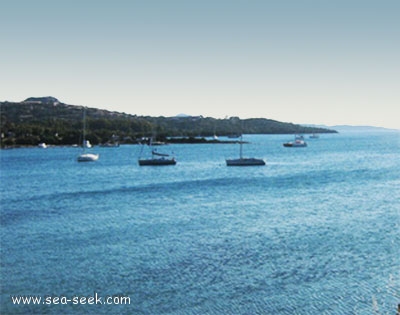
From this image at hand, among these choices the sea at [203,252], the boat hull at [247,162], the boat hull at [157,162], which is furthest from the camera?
the boat hull at [157,162]

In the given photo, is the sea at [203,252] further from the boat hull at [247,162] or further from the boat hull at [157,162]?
the boat hull at [157,162]

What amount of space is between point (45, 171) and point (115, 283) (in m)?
67.5

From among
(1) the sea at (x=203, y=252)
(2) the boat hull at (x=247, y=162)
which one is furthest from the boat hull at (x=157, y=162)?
(1) the sea at (x=203, y=252)

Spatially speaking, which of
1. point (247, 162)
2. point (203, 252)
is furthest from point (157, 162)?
point (203, 252)

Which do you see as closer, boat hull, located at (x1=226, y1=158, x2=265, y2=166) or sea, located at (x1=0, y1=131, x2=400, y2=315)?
sea, located at (x1=0, y1=131, x2=400, y2=315)

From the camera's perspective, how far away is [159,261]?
26062mm

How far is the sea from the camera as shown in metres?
20.7

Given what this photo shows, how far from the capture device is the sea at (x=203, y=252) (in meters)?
20.7

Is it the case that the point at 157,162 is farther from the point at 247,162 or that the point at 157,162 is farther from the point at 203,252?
the point at 203,252

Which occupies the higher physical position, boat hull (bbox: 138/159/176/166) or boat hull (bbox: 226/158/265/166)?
boat hull (bbox: 226/158/265/166)

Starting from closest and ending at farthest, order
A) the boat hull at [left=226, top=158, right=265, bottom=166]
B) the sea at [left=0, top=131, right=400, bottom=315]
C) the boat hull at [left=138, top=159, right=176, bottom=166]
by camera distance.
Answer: the sea at [left=0, top=131, right=400, bottom=315], the boat hull at [left=226, top=158, right=265, bottom=166], the boat hull at [left=138, top=159, right=176, bottom=166]

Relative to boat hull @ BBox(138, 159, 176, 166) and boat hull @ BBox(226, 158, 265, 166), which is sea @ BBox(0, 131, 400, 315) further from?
boat hull @ BBox(138, 159, 176, 166)

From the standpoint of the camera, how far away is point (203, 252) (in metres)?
27.5

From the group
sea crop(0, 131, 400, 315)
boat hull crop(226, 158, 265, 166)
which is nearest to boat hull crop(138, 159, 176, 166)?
boat hull crop(226, 158, 265, 166)
